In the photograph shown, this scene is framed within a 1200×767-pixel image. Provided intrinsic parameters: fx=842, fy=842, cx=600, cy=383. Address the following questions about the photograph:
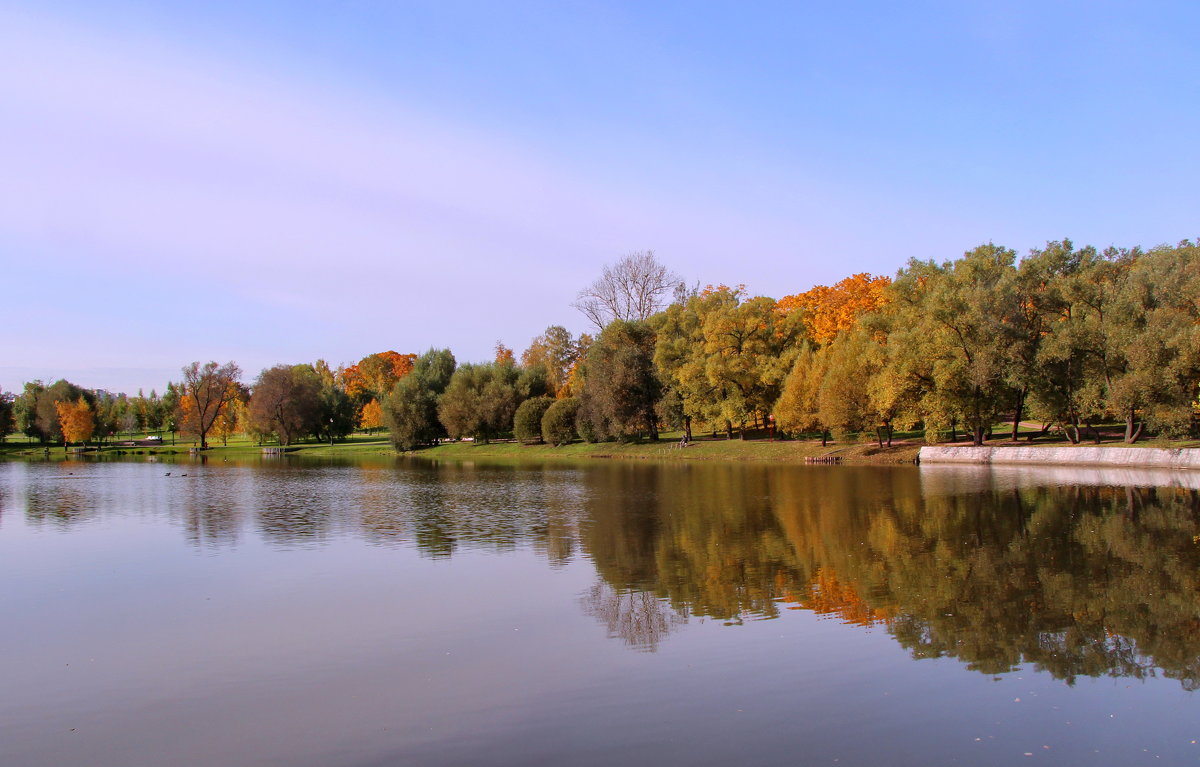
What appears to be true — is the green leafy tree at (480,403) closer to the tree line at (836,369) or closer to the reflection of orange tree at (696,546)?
the tree line at (836,369)

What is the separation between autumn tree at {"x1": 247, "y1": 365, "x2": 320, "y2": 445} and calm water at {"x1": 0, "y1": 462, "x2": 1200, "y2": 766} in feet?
229

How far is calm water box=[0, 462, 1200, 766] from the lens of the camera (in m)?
9.02

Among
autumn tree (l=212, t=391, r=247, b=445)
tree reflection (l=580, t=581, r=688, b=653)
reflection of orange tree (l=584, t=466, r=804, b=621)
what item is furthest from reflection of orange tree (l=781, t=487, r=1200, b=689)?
autumn tree (l=212, t=391, r=247, b=445)

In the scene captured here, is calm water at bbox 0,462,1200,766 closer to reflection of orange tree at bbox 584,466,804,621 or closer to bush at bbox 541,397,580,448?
reflection of orange tree at bbox 584,466,804,621

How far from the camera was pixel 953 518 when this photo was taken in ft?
84.7

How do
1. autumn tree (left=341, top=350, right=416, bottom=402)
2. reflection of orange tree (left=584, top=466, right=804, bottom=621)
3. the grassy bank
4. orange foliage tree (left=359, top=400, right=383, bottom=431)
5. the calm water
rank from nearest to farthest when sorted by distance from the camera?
the calm water < reflection of orange tree (left=584, top=466, right=804, bottom=621) < the grassy bank < orange foliage tree (left=359, top=400, right=383, bottom=431) < autumn tree (left=341, top=350, right=416, bottom=402)

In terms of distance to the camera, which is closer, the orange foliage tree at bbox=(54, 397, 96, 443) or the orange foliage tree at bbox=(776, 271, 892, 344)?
the orange foliage tree at bbox=(776, 271, 892, 344)

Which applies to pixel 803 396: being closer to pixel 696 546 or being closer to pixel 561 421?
pixel 561 421

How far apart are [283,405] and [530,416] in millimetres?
33772

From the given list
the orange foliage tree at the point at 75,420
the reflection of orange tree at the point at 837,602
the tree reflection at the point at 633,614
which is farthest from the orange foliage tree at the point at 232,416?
the reflection of orange tree at the point at 837,602

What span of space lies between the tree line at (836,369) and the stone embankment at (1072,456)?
145cm

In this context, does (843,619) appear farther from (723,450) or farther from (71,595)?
(723,450)

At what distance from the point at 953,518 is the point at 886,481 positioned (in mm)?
14728

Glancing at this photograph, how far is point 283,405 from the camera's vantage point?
9594cm
